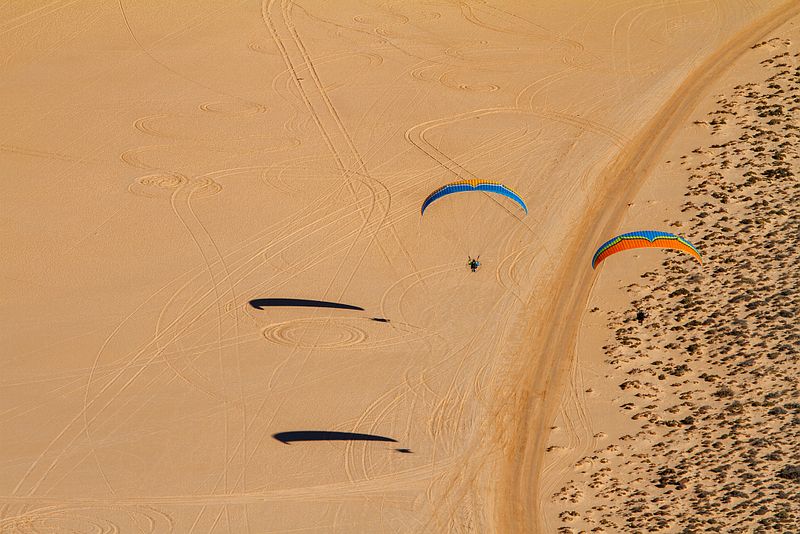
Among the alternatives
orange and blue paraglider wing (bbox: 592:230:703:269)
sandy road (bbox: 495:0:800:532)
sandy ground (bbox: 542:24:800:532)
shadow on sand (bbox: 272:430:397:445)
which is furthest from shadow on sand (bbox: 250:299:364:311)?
orange and blue paraglider wing (bbox: 592:230:703:269)

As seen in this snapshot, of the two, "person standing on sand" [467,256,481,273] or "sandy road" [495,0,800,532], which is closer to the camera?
"sandy road" [495,0,800,532]

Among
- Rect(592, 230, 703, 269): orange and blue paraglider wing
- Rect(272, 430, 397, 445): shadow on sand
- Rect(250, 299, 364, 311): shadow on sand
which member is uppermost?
Rect(250, 299, 364, 311): shadow on sand

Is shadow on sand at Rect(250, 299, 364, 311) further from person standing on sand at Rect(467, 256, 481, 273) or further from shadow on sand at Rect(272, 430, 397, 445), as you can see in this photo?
shadow on sand at Rect(272, 430, 397, 445)

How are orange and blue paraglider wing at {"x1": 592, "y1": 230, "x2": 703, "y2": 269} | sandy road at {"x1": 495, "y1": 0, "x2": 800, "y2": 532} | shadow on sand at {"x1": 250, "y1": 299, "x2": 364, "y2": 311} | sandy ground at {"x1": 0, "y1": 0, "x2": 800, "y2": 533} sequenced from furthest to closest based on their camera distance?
shadow on sand at {"x1": 250, "y1": 299, "x2": 364, "y2": 311} → orange and blue paraglider wing at {"x1": 592, "y1": 230, "x2": 703, "y2": 269} → sandy ground at {"x1": 0, "y1": 0, "x2": 800, "y2": 533} → sandy road at {"x1": 495, "y1": 0, "x2": 800, "y2": 532}

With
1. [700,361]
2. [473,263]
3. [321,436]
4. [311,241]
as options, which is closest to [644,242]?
[700,361]

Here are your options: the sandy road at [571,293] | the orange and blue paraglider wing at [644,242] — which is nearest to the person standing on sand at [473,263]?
the sandy road at [571,293]

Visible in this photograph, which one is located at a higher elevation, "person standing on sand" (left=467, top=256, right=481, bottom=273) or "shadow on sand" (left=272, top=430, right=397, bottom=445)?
"person standing on sand" (left=467, top=256, right=481, bottom=273)

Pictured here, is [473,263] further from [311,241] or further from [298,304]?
[311,241]
